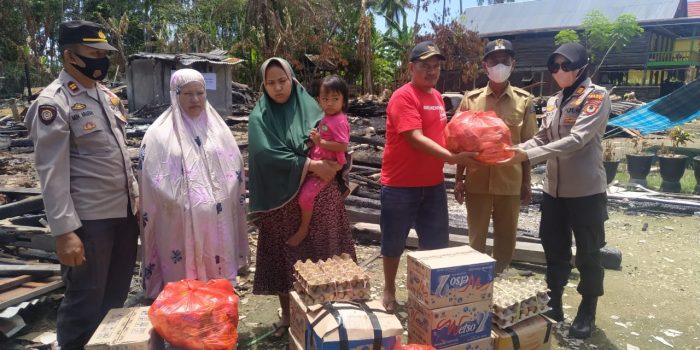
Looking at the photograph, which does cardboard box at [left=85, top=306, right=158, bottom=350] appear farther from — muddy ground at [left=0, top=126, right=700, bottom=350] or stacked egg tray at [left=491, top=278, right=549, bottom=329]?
stacked egg tray at [left=491, top=278, right=549, bottom=329]

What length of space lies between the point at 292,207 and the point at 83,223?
1207mm

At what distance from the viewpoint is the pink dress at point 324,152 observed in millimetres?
2939

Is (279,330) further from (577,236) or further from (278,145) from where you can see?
(577,236)

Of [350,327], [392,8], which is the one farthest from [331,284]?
[392,8]

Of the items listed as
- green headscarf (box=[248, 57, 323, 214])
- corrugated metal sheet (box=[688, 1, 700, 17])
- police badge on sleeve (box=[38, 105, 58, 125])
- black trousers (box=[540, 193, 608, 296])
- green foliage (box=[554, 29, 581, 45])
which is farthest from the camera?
corrugated metal sheet (box=[688, 1, 700, 17])

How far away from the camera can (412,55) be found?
3191 mm

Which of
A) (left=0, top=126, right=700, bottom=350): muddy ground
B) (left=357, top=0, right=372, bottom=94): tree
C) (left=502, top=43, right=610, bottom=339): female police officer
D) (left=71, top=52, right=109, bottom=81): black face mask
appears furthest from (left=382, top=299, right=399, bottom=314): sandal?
(left=357, top=0, right=372, bottom=94): tree

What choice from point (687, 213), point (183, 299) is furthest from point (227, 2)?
point (183, 299)

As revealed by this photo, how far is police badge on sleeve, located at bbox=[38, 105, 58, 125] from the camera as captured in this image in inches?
91.0

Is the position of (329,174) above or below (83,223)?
above

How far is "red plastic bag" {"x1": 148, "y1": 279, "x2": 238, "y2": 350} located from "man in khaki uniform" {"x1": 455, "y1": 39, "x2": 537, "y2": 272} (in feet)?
6.85

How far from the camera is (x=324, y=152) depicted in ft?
9.78

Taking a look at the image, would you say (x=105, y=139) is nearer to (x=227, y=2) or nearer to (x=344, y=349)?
(x=344, y=349)

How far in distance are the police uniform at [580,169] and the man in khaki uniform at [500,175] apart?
0.67ft
